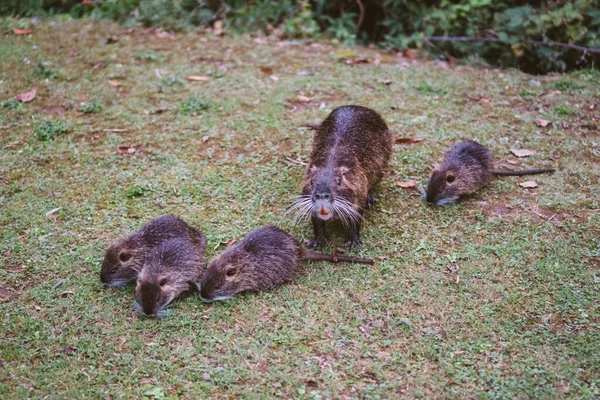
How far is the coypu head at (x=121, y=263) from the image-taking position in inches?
164

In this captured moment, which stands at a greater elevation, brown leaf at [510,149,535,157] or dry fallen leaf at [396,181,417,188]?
brown leaf at [510,149,535,157]

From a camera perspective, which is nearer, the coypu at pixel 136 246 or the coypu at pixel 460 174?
the coypu at pixel 136 246

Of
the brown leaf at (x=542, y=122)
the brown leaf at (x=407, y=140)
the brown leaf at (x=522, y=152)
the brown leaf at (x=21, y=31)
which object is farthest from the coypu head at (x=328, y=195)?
the brown leaf at (x=21, y=31)

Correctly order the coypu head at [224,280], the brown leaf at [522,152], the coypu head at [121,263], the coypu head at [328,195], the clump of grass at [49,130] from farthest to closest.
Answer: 1. the clump of grass at [49,130]
2. the brown leaf at [522,152]
3. the coypu head at [328,195]
4. the coypu head at [121,263]
5. the coypu head at [224,280]

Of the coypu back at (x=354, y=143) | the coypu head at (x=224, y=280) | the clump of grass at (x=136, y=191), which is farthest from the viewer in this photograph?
the clump of grass at (x=136, y=191)

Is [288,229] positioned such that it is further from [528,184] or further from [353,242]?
[528,184]

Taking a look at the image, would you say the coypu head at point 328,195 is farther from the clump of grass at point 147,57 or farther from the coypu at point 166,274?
the clump of grass at point 147,57

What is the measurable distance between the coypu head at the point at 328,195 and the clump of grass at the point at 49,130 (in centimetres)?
304

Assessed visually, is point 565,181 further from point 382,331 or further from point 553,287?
point 382,331

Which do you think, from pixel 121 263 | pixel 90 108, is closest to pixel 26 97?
pixel 90 108

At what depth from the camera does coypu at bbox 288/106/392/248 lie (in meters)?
4.45

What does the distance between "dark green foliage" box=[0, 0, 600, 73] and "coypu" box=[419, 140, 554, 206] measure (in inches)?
135

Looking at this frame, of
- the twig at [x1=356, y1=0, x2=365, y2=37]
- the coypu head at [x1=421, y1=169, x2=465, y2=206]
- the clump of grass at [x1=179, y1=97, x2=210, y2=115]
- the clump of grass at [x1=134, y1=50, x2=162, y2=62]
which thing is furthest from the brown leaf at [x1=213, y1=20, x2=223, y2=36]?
the coypu head at [x1=421, y1=169, x2=465, y2=206]

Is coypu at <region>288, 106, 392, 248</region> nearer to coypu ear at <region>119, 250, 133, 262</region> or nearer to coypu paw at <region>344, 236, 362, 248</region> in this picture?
coypu paw at <region>344, 236, 362, 248</region>
